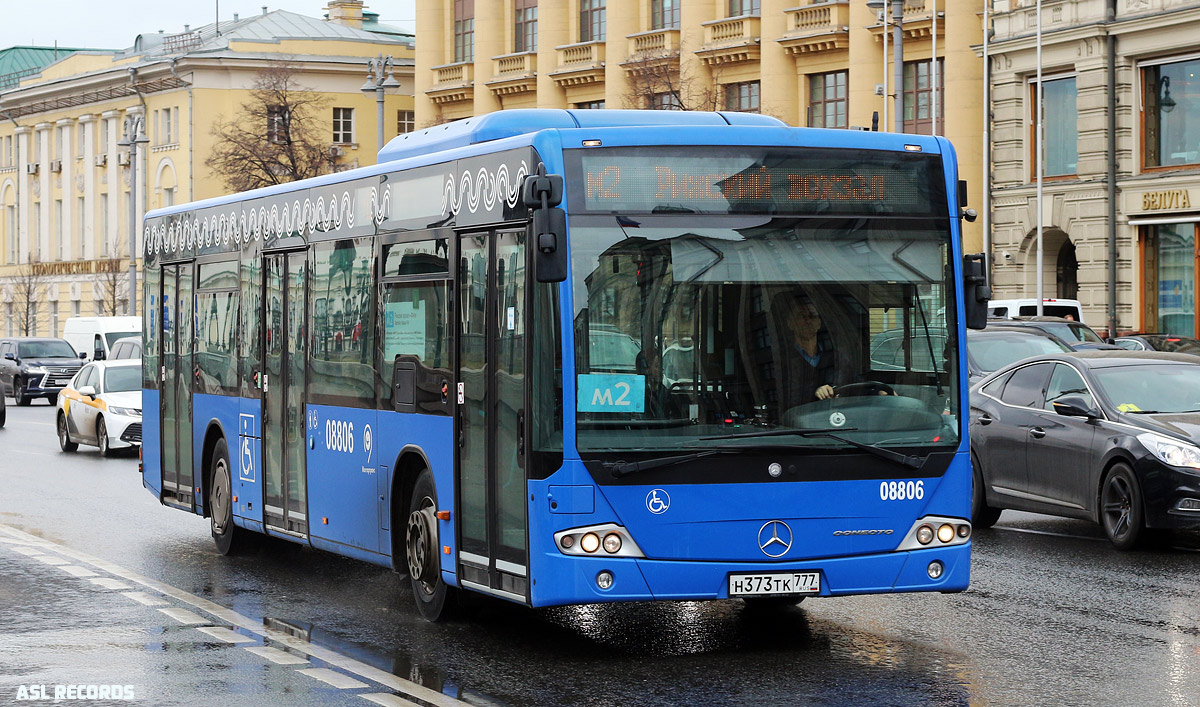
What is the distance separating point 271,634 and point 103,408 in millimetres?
18820

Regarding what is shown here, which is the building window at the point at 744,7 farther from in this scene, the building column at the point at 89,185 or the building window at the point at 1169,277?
the building column at the point at 89,185

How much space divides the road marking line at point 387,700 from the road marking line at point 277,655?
3.51 feet

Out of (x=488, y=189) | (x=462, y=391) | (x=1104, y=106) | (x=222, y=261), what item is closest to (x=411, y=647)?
(x=462, y=391)

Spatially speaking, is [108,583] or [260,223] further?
[260,223]

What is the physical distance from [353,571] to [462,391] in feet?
12.8

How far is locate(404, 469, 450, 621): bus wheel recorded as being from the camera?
35.9 feet

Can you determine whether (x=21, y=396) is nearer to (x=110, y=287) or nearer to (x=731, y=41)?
(x=731, y=41)

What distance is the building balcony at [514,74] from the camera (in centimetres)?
6525

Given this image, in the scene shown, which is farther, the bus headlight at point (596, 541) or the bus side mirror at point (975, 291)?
the bus side mirror at point (975, 291)

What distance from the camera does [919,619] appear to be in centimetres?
1118

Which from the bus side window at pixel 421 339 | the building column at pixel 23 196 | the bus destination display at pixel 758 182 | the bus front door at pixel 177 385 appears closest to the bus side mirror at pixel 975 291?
the bus destination display at pixel 758 182

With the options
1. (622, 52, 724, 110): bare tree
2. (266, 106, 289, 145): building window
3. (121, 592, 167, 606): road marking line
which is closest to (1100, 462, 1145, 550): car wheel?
(121, 592, 167, 606): road marking line

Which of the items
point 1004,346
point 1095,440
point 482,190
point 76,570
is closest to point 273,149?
point 1004,346

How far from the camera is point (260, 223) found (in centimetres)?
1417
